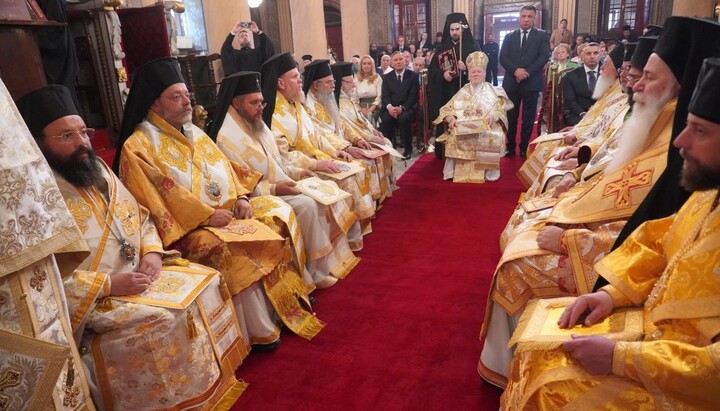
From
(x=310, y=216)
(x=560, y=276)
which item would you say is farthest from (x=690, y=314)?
(x=310, y=216)

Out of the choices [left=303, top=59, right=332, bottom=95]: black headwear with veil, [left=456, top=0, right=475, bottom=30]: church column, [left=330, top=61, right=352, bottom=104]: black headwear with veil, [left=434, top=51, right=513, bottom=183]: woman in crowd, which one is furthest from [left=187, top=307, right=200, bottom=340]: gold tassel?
[left=456, top=0, right=475, bottom=30]: church column

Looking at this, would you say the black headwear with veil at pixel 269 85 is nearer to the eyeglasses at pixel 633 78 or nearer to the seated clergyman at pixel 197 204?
the seated clergyman at pixel 197 204

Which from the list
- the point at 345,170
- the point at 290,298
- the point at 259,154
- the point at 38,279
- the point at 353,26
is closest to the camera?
the point at 38,279

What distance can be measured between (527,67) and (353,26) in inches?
204

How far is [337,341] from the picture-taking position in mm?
3271

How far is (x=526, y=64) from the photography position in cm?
797

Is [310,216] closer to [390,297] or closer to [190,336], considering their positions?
[390,297]

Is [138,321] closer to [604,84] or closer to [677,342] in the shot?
[677,342]

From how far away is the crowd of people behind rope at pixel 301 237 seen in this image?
1587 millimetres

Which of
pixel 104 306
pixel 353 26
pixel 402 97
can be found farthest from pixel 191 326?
pixel 353 26

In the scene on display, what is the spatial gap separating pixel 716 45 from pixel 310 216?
270cm

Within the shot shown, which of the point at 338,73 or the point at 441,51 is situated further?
the point at 441,51

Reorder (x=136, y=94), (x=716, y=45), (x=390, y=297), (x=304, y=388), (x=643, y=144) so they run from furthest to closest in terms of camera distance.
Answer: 1. (x=390, y=297)
2. (x=136, y=94)
3. (x=304, y=388)
4. (x=643, y=144)
5. (x=716, y=45)

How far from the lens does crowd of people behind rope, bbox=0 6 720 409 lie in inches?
62.5
